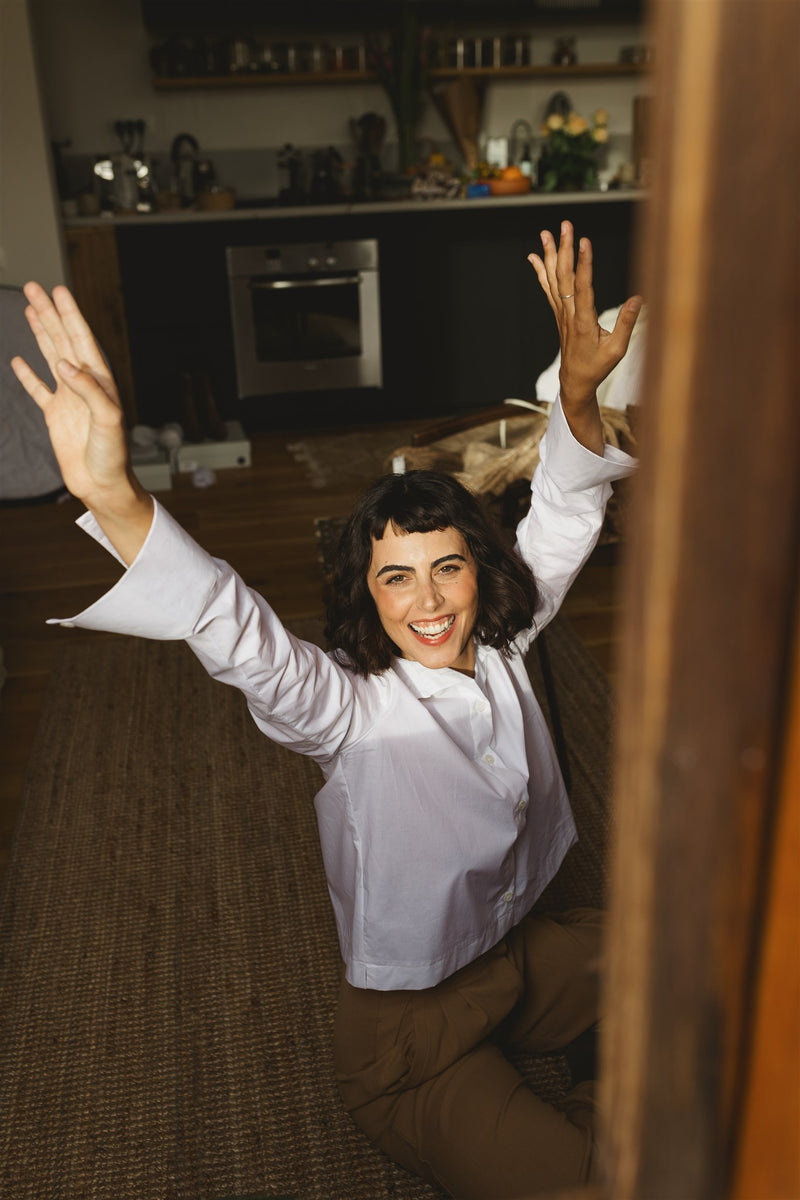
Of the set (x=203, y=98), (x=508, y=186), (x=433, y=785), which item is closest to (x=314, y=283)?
(x=508, y=186)

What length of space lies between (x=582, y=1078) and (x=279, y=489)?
2.93 meters

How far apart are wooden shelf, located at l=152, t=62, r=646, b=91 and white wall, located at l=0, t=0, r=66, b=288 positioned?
0.72 meters

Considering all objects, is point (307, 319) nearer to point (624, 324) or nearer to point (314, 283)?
point (314, 283)

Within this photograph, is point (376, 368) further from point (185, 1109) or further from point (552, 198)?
point (185, 1109)

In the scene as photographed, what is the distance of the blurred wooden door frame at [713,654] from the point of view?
0.22 meters

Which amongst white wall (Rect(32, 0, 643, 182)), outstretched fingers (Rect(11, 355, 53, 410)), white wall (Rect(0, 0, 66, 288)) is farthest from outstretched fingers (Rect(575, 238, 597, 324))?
white wall (Rect(32, 0, 643, 182))

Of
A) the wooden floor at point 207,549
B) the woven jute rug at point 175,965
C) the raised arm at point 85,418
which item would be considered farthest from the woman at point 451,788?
the wooden floor at point 207,549

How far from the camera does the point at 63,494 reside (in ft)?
12.4

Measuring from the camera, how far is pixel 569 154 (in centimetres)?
468

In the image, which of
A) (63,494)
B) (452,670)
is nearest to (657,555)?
(452,670)

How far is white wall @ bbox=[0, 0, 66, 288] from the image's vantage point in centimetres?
392

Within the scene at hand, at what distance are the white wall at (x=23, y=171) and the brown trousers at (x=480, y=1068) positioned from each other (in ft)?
12.2

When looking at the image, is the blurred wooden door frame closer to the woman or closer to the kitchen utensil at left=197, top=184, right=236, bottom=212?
the woman

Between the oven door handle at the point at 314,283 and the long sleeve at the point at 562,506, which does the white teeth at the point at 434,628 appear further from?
the oven door handle at the point at 314,283
